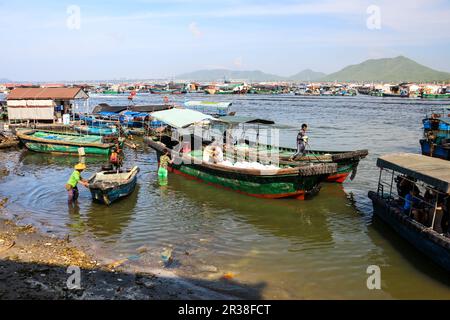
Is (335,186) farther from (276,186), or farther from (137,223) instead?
(137,223)

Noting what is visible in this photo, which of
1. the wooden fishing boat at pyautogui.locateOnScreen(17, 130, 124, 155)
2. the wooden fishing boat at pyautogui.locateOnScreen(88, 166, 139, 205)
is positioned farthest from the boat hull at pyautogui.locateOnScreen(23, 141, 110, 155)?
the wooden fishing boat at pyautogui.locateOnScreen(88, 166, 139, 205)

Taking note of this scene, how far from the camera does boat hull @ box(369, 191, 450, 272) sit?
8516 mm

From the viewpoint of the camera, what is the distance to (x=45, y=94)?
28797 mm

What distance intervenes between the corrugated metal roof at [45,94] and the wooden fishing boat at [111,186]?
51.9 feet

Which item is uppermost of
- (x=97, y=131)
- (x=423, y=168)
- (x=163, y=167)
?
(x=423, y=168)

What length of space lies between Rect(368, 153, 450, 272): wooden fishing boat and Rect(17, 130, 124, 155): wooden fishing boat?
16115 millimetres

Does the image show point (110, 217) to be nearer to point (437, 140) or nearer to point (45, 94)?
point (437, 140)

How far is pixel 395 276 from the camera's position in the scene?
9062mm

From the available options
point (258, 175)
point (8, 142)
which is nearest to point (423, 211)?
point (258, 175)

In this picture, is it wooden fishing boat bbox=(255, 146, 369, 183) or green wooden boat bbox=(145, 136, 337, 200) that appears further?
wooden fishing boat bbox=(255, 146, 369, 183)

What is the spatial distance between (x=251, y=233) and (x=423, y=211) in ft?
14.9

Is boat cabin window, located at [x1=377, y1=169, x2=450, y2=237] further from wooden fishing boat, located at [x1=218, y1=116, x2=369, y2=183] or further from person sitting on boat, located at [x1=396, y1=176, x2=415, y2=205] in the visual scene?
wooden fishing boat, located at [x1=218, y1=116, x2=369, y2=183]

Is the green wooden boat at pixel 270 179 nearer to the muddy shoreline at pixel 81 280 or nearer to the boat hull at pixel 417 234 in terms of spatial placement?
the boat hull at pixel 417 234
